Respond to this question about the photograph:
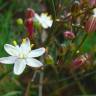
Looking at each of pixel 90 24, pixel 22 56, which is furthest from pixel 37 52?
pixel 90 24

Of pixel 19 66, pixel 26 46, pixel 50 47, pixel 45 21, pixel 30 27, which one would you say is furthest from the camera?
pixel 45 21

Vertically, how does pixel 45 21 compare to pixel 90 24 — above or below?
above

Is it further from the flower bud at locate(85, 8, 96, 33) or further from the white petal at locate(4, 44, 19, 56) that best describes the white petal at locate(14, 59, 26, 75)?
the flower bud at locate(85, 8, 96, 33)

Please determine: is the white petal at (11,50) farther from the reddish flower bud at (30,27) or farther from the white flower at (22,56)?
the reddish flower bud at (30,27)

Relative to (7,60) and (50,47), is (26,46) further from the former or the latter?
(50,47)

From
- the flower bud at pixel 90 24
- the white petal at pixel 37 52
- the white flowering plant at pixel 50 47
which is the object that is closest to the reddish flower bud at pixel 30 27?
the white flowering plant at pixel 50 47

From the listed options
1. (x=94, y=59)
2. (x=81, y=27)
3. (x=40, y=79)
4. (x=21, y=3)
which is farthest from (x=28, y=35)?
(x=21, y=3)

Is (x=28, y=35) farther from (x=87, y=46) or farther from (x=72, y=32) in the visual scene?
(x=87, y=46)
